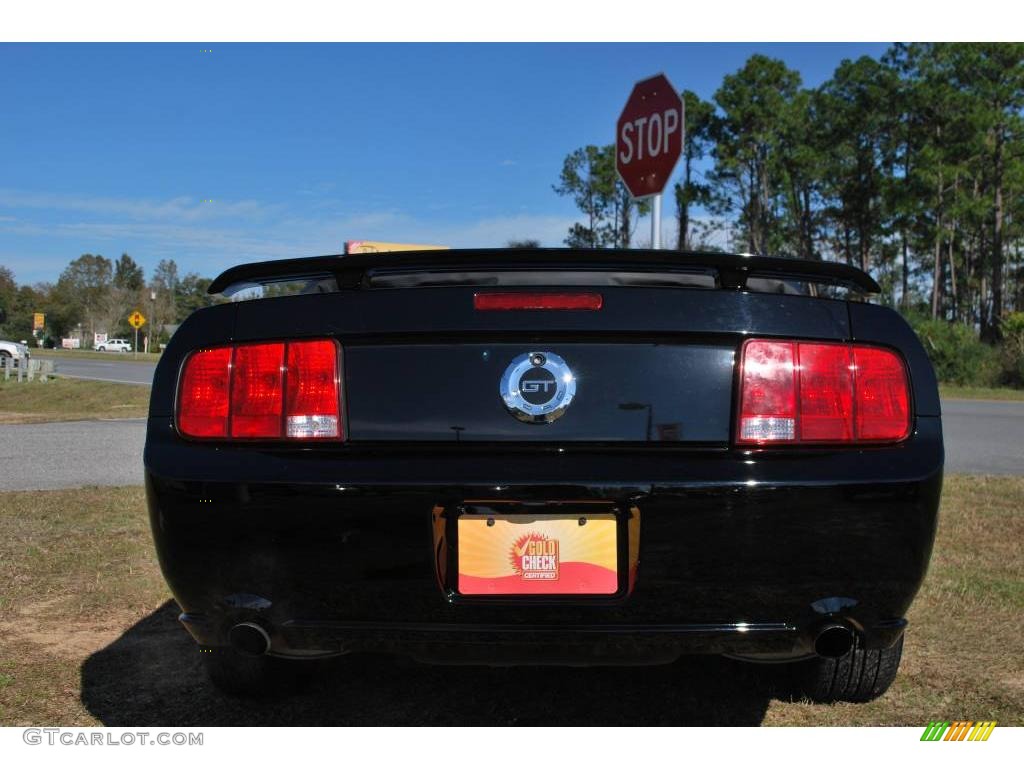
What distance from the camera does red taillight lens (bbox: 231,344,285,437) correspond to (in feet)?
6.97

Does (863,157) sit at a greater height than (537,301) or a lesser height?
greater

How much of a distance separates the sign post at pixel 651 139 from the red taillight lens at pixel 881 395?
4679mm

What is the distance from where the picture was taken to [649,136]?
282 inches

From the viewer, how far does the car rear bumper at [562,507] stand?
1977mm

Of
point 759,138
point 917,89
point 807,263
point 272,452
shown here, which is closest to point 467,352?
point 272,452

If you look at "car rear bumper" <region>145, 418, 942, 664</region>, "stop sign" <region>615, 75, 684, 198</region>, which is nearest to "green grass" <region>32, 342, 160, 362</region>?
"stop sign" <region>615, 75, 684, 198</region>

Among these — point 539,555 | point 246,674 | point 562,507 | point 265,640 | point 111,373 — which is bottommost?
point 246,674

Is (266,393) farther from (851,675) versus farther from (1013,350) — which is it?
(1013,350)

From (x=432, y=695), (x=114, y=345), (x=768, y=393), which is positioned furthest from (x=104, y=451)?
(x=114, y=345)

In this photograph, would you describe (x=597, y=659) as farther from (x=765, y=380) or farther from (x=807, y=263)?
(x=807, y=263)

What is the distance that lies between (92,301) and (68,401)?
103 m

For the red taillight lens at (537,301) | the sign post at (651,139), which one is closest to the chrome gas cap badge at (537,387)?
the red taillight lens at (537,301)

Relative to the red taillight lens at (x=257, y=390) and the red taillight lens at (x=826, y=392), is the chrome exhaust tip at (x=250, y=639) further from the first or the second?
the red taillight lens at (x=826, y=392)

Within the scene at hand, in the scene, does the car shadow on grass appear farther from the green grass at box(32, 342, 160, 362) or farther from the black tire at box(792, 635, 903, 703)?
the green grass at box(32, 342, 160, 362)
